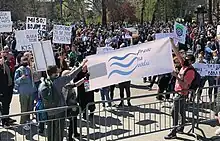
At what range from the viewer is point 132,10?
67.6 m

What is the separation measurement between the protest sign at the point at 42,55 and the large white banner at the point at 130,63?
2.59 m

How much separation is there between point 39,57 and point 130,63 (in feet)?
10.0

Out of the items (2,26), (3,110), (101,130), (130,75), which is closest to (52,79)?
(130,75)

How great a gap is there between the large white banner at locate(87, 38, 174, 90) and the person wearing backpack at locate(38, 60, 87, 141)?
1.06 feet

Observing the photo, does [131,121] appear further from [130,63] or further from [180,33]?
[180,33]

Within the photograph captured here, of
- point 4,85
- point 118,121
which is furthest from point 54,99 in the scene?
point 118,121

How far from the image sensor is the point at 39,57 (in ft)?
32.9

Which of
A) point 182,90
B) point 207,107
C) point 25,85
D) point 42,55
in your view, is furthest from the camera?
point 207,107

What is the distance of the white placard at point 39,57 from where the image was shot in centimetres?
988

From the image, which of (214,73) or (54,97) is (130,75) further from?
(214,73)

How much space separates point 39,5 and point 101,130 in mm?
65310

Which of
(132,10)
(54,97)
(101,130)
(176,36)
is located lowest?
(101,130)

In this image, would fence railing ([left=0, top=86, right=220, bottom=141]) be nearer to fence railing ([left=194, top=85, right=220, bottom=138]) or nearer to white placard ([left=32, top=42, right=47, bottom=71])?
fence railing ([left=194, top=85, right=220, bottom=138])

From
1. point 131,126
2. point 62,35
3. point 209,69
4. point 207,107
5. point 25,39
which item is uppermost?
point 62,35
